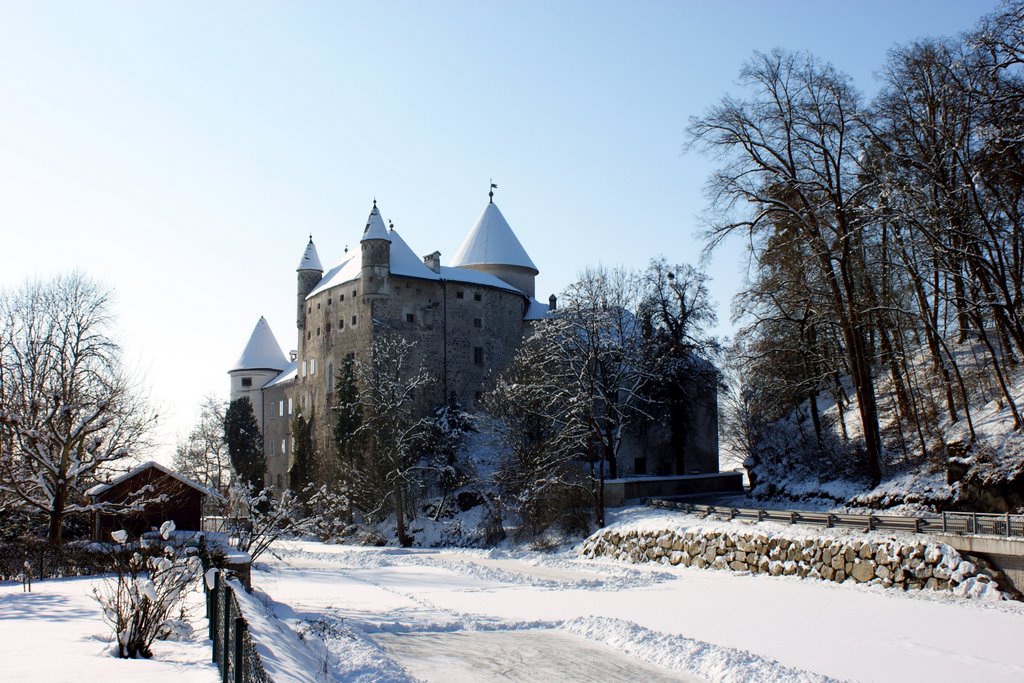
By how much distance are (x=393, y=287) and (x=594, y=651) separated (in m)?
38.9

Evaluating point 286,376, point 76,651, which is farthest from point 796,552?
point 286,376

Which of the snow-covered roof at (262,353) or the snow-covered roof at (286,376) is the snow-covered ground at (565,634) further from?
the snow-covered roof at (262,353)

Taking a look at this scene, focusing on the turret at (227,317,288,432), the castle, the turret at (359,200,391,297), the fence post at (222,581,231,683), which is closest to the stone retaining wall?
the fence post at (222,581,231,683)

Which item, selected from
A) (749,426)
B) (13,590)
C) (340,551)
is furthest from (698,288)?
(13,590)

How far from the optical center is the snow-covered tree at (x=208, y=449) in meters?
57.3

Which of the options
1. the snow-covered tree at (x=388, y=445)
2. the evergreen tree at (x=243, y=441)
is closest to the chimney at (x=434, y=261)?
the snow-covered tree at (x=388, y=445)

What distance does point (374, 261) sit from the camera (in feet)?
161

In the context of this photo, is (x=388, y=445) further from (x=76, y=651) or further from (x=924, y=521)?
(x=76, y=651)

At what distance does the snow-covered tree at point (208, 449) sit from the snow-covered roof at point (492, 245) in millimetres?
18053

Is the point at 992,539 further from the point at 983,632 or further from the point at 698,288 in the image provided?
the point at 698,288

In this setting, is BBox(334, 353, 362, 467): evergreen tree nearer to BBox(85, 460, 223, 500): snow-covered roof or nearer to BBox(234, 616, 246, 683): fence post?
BBox(85, 460, 223, 500): snow-covered roof

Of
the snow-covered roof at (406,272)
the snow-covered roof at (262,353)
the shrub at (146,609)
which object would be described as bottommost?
the shrub at (146,609)

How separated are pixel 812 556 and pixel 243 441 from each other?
134ft

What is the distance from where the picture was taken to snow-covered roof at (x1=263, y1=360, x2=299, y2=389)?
5702 cm
